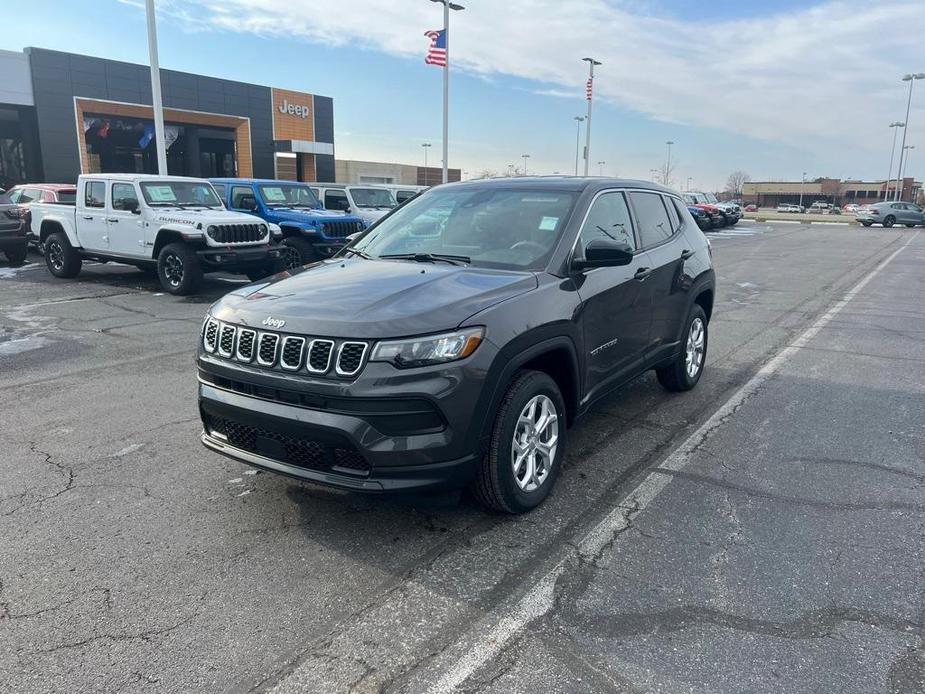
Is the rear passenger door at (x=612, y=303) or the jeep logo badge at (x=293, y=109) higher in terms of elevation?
the jeep logo badge at (x=293, y=109)

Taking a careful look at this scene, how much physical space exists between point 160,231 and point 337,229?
3371 mm

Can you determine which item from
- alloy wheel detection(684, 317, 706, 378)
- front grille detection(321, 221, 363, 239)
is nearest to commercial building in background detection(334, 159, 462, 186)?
front grille detection(321, 221, 363, 239)

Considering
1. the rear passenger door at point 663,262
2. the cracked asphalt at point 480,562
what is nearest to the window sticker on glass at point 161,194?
the cracked asphalt at point 480,562

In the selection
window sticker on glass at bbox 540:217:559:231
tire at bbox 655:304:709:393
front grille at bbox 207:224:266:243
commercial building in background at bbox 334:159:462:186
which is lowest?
tire at bbox 655:304:709:393

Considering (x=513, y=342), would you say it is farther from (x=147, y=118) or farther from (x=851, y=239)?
(x=147, y=118)

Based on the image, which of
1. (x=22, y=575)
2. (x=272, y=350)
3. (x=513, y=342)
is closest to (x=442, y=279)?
(x=513, y=342)

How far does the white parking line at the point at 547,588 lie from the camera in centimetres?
260

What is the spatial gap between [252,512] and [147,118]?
3372 centimetres

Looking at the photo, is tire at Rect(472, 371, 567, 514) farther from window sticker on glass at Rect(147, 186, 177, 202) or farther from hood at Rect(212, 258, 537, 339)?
window sticker on glass at Rect(147, 186, 177, 202)

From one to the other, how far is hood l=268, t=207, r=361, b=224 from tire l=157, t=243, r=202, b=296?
8.94 ft

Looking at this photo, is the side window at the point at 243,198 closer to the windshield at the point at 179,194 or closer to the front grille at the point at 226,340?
the windshield at the point at 179,194

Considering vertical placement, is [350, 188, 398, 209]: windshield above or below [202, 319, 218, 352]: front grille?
above

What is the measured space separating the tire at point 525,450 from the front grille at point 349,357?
2.50 ft

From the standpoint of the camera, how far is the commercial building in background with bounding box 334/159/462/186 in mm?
52719
